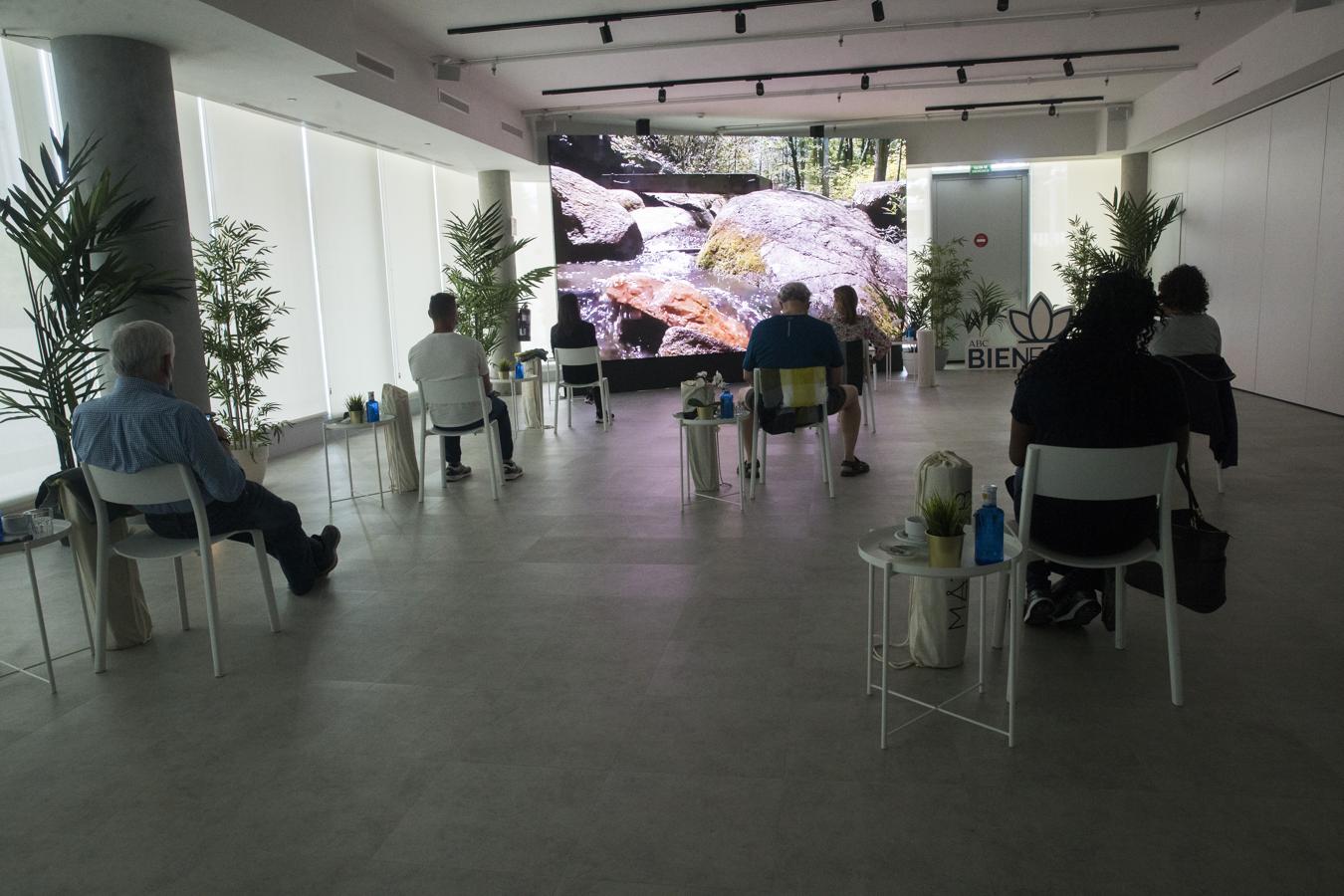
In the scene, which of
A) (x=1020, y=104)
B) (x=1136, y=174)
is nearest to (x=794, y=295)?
(x=1020, y=104)

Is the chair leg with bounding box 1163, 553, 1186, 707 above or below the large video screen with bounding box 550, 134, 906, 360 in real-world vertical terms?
below

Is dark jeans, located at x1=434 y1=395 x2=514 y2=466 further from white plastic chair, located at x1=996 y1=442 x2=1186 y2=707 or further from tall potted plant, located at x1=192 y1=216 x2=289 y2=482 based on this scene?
white plastic chair, located at x1=996 y1=442 x2=1186 y2=707

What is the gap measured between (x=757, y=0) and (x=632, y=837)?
6678 millimetres

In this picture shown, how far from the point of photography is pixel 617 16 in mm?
7562

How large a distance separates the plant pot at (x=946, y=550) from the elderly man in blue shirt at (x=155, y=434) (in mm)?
2481

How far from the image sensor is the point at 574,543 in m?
4.94

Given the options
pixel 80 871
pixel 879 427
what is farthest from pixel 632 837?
pixel 879 427

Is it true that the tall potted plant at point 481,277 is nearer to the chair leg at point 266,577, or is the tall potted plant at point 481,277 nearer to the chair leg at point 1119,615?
the chair leg at point 266,577

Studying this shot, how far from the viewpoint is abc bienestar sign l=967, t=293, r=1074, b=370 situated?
12.8m

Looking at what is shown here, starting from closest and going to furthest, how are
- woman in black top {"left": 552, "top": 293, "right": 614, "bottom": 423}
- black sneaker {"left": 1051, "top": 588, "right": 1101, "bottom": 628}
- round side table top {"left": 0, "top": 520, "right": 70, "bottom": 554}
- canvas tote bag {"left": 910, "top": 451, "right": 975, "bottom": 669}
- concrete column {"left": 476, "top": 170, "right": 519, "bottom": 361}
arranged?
round side table top {"left": 0, "top": 520, "right": 70, "bottom": 554} → canvas tote bag {"left": 910, "top": 451, "right": 975, "bottom": 669} → black sneaker {"left": 1051, "top": 588, "right": 1101, "bottom": 628} → woman in black top {"left": 552, "top": 293, "right": 614, "bottom": 423} → concrete column {"left": 476, "top": 170, "right": 519, "bottom": 361}

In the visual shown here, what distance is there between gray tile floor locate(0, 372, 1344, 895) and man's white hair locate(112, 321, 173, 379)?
1.11 m

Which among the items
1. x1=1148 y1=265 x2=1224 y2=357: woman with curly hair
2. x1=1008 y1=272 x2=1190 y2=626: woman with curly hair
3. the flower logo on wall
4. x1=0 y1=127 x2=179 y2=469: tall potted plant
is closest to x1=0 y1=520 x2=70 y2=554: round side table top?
x1=0 y1=127 x2=179 y2=469: tall potted plant

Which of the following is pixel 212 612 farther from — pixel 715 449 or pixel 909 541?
pixel 715 449

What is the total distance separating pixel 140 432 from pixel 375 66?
5514mm
